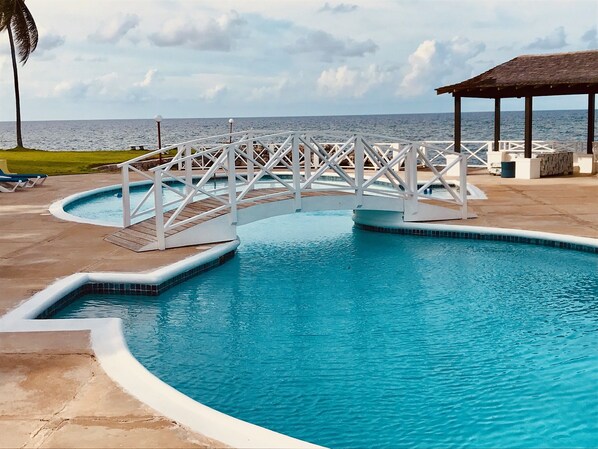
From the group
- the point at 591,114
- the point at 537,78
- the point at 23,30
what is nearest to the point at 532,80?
the point at 537,78

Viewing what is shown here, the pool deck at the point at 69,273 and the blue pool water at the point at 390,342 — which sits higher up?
the pool deck at the point at 69,273

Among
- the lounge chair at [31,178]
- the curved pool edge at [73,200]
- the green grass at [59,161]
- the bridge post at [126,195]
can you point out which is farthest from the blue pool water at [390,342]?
the green grass at [59,161]

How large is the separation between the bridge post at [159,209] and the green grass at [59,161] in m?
14.0

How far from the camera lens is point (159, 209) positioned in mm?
10359

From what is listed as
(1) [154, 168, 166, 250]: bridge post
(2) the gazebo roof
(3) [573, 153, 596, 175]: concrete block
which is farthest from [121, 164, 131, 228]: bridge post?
(3) [573, 153, 596, 175]: concrete block

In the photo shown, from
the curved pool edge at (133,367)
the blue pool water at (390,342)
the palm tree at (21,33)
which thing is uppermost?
the palm tree at (21,33)

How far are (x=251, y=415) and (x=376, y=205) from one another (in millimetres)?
7487

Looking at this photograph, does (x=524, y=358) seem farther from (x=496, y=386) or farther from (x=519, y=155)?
(x=519, y=155)

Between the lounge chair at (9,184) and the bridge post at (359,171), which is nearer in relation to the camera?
the bridge post at (359,171)

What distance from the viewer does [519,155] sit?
21859mm

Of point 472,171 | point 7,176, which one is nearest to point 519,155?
point 472,171

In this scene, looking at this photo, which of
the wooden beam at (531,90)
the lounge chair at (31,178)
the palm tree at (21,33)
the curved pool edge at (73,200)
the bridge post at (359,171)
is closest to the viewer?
the bridge post at (359,171)

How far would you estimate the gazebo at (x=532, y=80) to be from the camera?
19.5m

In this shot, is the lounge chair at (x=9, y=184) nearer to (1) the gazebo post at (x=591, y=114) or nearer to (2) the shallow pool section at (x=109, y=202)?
(2) the shallow pool section at (x=109, y=202)
